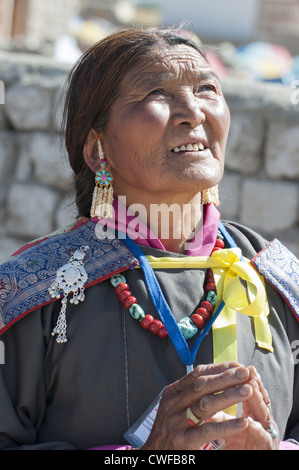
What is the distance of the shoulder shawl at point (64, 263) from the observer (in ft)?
6.65

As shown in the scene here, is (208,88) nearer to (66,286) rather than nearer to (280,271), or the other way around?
(280,271)

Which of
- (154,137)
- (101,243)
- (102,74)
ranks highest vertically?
(102,74)

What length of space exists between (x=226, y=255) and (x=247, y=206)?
2071mm

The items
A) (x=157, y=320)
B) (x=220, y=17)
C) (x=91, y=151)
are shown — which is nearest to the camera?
(x=157, y=320)

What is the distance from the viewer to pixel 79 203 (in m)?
2.36

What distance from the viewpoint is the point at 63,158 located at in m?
4.20

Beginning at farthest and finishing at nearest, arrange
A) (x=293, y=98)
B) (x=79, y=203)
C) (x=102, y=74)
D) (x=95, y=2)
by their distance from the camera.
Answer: (x=95, y=2), (x=293, y=98), (x=79, y=203), (x=102, y=74)

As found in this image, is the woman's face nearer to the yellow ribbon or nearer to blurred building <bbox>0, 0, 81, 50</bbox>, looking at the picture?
the yellow ribbon

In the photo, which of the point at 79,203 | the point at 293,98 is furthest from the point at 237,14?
the point at 79,203

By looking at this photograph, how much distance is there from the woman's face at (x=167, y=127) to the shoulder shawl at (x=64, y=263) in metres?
0.21

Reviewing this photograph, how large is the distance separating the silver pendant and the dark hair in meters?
0.29

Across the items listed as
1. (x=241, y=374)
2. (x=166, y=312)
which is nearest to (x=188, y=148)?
(x=166, y=312)

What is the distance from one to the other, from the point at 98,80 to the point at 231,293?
0.78m
